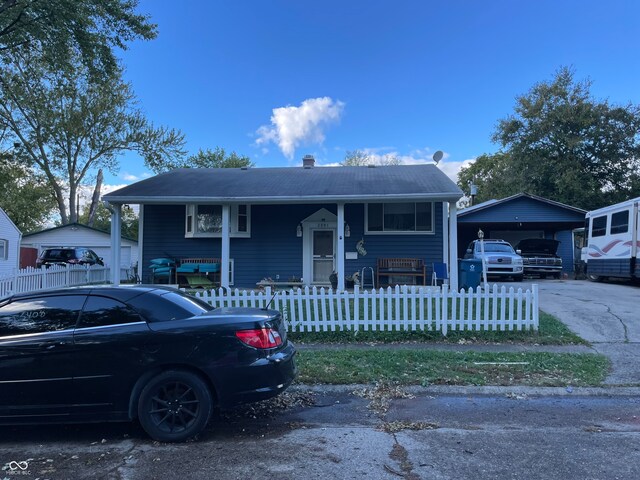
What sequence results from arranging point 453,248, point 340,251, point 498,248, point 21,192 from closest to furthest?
point 453,248
point 340,251
point 498,248
point 21,192

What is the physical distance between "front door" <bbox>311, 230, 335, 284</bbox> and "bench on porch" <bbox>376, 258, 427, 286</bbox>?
1641 mm

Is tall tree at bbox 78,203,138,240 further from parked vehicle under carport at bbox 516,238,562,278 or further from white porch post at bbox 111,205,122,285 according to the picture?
parked vehicle under carport at bbox 516,238,562,278

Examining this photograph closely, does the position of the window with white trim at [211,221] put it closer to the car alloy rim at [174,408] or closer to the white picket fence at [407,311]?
the white picket fence at [407,311]

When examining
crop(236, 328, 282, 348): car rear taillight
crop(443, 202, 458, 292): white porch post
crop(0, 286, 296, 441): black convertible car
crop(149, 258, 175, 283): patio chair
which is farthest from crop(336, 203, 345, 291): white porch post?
crop(0, 286, 296, 441): black convertible car

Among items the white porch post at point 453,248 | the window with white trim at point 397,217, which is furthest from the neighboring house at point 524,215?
the white porch post at point 453,248

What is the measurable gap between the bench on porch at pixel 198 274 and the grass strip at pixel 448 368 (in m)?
7.29

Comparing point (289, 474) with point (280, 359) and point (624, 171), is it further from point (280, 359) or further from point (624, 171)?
point (624, 171)

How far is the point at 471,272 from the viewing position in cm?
1166

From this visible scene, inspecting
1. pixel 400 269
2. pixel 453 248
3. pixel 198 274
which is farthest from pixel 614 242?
pixel 198 274

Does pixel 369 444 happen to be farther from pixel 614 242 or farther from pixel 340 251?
pixel 614 242

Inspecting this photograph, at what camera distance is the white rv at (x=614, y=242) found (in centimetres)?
1534

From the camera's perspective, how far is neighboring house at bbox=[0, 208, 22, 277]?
2183 cm

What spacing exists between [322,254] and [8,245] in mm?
17227

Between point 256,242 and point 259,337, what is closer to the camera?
point 259,337
